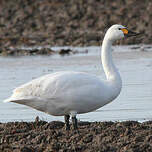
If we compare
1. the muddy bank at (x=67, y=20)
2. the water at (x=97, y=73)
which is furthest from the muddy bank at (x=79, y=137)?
the muddy bank at (x=67, y=20)

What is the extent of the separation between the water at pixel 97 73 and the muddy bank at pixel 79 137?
119 cm

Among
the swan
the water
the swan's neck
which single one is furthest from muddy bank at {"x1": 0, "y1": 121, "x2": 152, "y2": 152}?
the water

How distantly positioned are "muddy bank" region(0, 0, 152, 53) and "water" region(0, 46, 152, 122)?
10.7 ft

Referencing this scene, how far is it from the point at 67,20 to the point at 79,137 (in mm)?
24459

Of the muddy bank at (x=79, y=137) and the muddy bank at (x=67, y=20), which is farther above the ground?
the muddy bank at (x=67, y=20)

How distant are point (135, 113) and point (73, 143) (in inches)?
119

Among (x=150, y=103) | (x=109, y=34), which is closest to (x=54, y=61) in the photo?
(x=150, y=103)

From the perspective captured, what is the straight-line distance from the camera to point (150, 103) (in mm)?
11695

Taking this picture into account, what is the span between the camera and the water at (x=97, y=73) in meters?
10.9

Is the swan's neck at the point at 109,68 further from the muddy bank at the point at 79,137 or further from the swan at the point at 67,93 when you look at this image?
the muddy bank at the point at 79,137

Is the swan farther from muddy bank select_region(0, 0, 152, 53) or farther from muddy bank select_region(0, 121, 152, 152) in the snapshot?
muddy bank select_region(0, 0, 152, 53)

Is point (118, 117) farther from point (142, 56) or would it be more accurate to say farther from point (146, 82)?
point (142, 56)

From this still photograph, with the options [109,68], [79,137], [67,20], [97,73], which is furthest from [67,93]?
[67,20]

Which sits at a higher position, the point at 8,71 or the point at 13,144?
the point at 8,71
